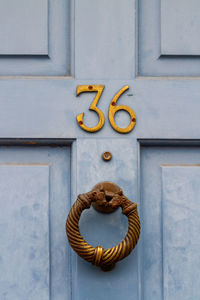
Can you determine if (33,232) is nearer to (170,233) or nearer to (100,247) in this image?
(100,247)

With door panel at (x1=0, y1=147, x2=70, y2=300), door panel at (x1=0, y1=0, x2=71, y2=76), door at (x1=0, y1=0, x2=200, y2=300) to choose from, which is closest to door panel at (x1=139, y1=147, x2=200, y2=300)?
door at (x1=0, y1=0, x2=200, y2=300)

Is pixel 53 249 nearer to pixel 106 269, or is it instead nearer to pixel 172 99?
pixel 106 269

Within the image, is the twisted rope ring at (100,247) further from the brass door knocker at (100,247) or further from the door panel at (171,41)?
the door panel at (171,41)

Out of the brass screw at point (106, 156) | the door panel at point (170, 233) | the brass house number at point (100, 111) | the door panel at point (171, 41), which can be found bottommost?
the door panel at point (170, 233)

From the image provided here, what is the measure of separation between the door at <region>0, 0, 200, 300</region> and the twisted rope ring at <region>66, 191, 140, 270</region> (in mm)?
41

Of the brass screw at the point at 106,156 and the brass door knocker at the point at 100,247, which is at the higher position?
the brass screw at the point at 106,156

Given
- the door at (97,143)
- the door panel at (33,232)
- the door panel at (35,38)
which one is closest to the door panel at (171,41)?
the door at (97,143)

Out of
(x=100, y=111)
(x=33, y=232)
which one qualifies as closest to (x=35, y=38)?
(x=100, y=111)

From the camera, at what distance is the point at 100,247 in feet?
2.61

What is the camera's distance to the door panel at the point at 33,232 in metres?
0.85

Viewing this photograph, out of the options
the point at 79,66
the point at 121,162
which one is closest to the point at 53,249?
the point at 121,162

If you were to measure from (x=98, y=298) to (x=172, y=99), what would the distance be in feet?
1.16

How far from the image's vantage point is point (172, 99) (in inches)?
34.5

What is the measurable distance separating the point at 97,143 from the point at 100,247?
0.57ft
